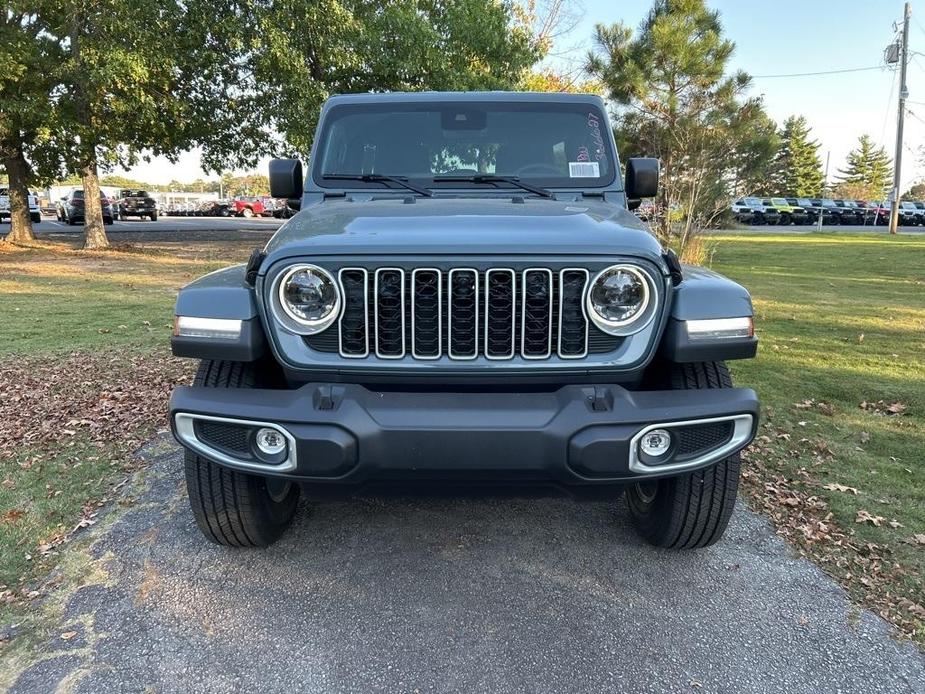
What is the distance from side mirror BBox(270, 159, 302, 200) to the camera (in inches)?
145

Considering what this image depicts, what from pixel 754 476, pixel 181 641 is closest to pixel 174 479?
pixel 181 641

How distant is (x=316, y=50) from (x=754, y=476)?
12.5 meters

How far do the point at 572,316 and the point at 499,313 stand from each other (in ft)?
0.84

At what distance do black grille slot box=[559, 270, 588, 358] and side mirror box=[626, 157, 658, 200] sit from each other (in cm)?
149

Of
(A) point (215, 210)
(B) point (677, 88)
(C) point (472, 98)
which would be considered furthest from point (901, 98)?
(A) point (215, 210)

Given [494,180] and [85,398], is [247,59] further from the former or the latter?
[494,180]

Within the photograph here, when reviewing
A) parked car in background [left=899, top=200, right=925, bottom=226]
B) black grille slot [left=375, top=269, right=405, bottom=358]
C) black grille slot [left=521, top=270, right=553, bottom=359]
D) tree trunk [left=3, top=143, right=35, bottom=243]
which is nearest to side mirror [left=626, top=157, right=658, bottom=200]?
black grille slot [left=521, top=270, right=553, bottom=359]

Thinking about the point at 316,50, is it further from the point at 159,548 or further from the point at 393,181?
the point at 159,548

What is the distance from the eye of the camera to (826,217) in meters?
43.2

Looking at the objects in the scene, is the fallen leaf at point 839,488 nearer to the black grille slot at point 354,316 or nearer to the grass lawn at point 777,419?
the grass lawn at point 777,419

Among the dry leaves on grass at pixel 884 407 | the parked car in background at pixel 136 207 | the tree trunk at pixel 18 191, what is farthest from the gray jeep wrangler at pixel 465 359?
the parked car in background at pixel 136 207

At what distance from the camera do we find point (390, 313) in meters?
2.43

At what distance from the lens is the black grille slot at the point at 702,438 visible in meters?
2.39

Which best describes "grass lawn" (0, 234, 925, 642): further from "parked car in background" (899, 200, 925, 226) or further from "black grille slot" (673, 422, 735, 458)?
"parked car in background" (899, 200, 925, 226)
